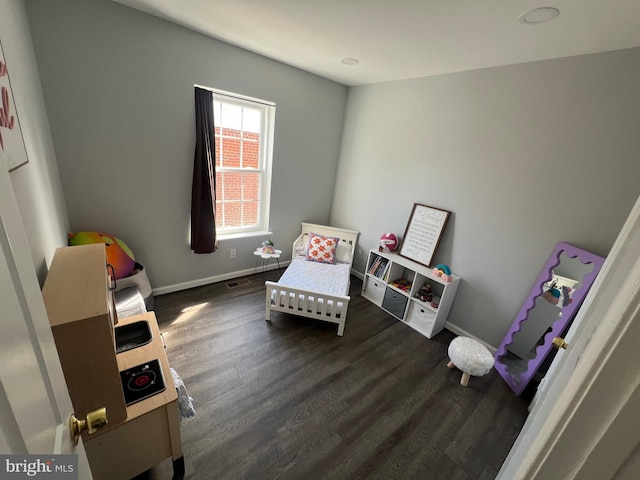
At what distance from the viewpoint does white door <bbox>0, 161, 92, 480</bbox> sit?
393 millimetres

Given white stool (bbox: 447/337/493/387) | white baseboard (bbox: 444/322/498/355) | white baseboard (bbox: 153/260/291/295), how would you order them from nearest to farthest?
1. white stool (bbox: 447/337/493/387)
2. white baseboard (bbox: 444/322/498/355)
3. white baseboard (bbox: 153/260/291/295)

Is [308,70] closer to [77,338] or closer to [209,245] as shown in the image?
[209,245]

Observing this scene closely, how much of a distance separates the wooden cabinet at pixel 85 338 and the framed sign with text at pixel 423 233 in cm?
254

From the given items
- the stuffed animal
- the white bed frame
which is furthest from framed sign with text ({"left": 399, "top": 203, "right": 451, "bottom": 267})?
the stuffed animal

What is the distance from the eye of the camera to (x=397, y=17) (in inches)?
59.2

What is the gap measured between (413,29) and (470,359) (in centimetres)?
235

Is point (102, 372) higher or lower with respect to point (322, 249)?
higher

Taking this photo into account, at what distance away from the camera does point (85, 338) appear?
32.6 inches

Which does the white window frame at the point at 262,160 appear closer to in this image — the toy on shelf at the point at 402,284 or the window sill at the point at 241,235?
the window sill at the point at 241,235

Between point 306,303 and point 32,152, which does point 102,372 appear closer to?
point 32,152

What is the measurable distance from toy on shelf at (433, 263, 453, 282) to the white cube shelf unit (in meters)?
0.03

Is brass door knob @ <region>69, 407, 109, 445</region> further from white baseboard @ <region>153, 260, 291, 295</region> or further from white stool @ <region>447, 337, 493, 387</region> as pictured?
white baseboard @ <region>153, 260, 291, 295</region>

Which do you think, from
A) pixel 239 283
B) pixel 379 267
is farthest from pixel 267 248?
pixel 379 267

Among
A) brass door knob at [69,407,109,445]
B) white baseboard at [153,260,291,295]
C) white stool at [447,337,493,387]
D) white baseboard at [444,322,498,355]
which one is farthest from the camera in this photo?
white baseboard at [153,260,291,295]
